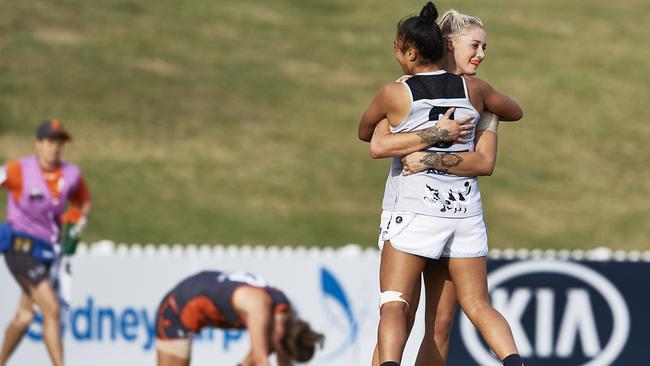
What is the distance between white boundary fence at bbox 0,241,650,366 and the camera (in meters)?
11.8

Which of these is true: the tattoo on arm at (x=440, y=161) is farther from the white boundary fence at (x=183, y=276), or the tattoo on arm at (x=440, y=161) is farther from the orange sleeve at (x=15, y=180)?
the orange sleeve at (x=15, y=180)

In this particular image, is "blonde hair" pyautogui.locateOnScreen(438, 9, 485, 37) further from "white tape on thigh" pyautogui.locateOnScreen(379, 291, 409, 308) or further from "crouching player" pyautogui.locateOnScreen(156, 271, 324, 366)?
"crouching player" pyautogui.locateOnScreen(156, 271, 324, 366)

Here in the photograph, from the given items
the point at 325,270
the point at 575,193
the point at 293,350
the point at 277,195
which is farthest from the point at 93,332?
the point at 575,193

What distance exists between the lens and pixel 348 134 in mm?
23859

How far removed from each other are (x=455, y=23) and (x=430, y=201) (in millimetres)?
921

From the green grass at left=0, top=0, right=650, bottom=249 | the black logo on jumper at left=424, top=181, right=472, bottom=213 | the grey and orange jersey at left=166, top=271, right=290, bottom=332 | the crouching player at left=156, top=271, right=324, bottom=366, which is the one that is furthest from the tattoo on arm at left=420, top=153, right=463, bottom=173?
the green grass at left=0, top=0, right=650, bottom=249

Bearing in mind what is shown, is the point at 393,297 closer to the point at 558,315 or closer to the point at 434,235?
the point at 434,235

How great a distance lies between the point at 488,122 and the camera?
6586mm

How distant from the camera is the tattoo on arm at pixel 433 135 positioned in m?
6.27

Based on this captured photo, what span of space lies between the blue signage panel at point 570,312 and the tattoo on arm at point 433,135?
5505 mm

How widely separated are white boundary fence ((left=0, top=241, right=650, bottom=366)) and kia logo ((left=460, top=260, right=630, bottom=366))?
15 centimetres

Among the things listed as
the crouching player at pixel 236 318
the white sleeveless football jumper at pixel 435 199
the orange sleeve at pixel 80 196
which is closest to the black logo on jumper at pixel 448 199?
the white sleeveless football jumper at pixel 435 199

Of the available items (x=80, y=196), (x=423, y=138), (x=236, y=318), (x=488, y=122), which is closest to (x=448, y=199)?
(x=423, y=138)

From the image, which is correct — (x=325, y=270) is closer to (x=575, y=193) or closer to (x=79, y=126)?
(x=575, y=193)
